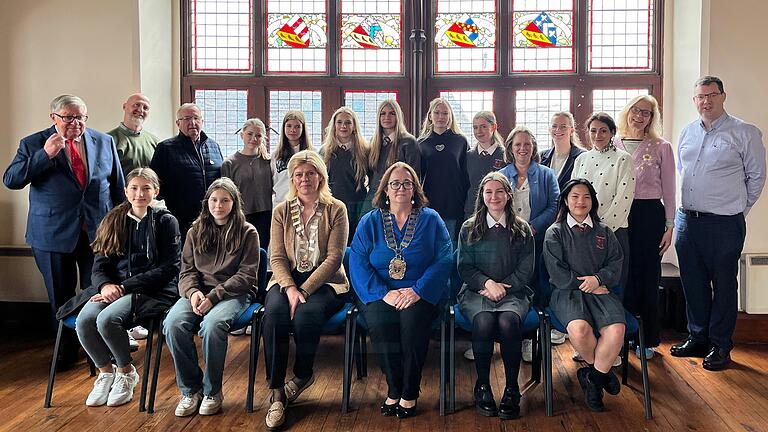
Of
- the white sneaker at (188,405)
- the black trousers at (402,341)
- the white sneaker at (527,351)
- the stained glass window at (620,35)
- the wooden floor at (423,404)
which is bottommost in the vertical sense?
the wooden floor at (423,404)

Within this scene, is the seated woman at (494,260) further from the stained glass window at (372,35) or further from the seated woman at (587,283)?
the stained glass window at (372,35)

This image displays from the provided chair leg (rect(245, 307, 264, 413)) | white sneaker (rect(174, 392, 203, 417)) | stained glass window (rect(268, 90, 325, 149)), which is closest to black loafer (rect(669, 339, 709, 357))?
chair leg (rect(245, 307, 264, 413))

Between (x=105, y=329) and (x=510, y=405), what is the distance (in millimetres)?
1924

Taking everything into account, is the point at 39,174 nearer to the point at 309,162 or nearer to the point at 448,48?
the point at 309,162

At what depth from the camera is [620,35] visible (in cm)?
551

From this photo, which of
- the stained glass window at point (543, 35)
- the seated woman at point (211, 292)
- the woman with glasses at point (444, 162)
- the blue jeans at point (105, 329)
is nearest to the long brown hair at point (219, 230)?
the seated woman at point (211, 292)

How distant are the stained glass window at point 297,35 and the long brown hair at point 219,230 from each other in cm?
241

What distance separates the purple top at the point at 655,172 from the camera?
4.02 metres

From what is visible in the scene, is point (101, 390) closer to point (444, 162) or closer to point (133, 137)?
point (133, 137)

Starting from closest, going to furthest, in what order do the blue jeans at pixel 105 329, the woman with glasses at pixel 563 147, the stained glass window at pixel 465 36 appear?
the blue jeans at pixel 105 329 → the woman with glasses at pixel 563 147 → the stained glass window at pixel 465 36

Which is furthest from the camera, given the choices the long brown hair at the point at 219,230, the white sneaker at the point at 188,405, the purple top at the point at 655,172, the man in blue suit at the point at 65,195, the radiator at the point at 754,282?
the radiator at the point at 754,282

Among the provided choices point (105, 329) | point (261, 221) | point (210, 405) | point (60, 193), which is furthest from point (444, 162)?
point (60, 193)

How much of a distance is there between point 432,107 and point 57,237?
231 cm

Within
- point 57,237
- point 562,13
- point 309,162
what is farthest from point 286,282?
point 562,13
